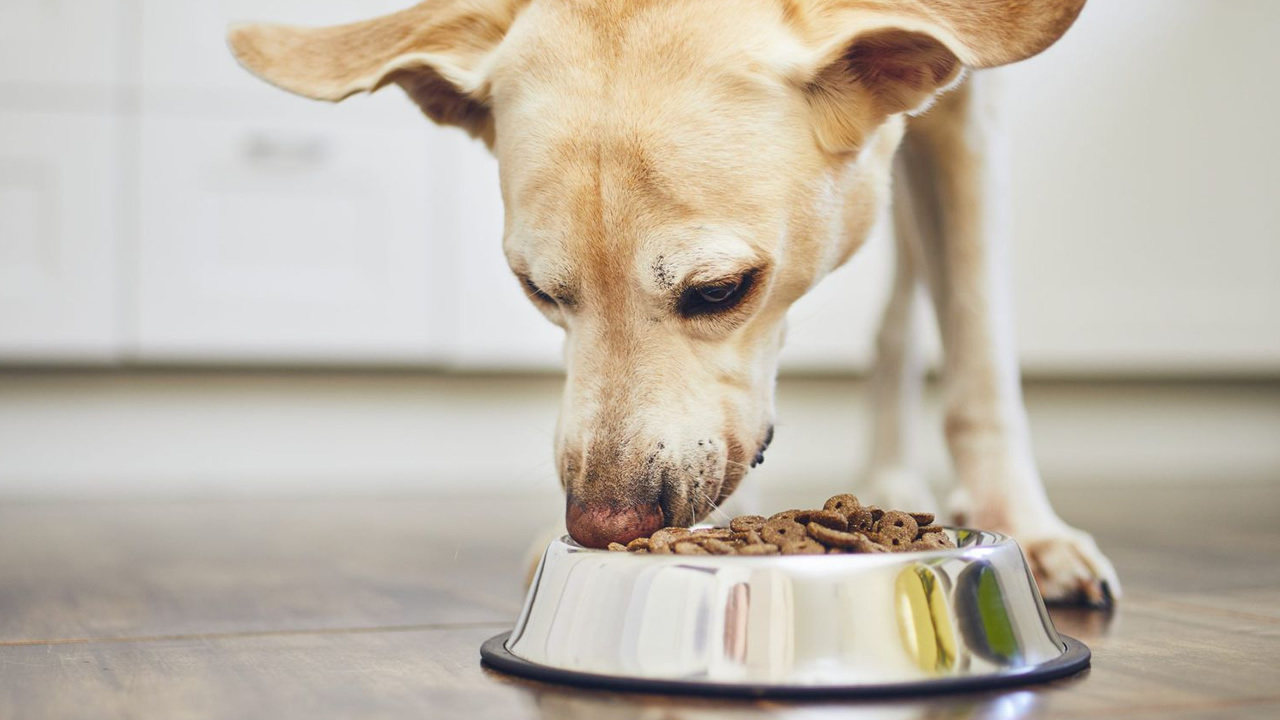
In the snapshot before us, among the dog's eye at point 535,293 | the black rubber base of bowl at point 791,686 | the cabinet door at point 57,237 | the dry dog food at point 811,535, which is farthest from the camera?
the cabinet door at point 57,237

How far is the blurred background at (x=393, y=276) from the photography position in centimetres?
306

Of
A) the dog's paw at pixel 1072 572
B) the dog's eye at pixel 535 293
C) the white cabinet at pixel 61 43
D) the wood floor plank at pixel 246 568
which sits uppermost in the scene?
the white cabinet at pixel 61 43

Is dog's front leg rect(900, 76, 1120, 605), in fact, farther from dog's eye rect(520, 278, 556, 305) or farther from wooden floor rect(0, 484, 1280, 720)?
dog's eye rect(520, 278, 556, 305)

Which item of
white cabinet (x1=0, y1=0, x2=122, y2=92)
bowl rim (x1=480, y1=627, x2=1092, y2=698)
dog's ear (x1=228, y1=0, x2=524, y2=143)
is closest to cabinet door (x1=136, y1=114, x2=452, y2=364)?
white cabinet (x1=0, y1=0, x2=122, y2=92)

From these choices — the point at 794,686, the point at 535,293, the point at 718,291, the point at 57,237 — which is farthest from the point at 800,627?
the point at 57,237

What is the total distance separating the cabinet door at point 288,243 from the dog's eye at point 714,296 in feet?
6.48

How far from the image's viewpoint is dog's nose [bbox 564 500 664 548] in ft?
4.04

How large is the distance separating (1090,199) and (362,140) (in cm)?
195

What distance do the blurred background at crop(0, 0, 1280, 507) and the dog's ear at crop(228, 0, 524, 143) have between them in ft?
4.91

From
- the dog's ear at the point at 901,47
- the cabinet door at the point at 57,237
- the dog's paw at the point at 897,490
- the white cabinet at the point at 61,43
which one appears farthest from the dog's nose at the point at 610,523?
the white cabinet at the point at 61,43

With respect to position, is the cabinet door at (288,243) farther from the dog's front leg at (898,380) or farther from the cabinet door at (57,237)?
the dog's front leg at (898,380)

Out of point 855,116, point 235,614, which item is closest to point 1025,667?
point 855,116

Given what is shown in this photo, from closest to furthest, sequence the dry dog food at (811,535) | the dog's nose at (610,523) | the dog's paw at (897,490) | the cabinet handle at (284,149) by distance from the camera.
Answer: the dry dog food at (811,535) → the dog's nose at (610,523) → the dog's paw at (897,490) → the cabinet handle at (284,149)

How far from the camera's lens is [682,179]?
130 cm
